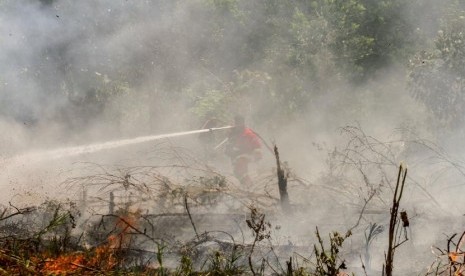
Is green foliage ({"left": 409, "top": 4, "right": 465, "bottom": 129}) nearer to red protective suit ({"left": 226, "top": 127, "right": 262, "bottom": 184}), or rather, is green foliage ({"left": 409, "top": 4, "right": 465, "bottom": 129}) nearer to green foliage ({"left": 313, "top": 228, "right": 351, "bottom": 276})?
red protective suit ({"left": 226, "top": 127, "right": 262, "bottom": 184})

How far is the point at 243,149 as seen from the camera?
343 inches

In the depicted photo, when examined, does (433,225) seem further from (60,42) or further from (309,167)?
(60,42)

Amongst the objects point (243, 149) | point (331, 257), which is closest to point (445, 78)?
point (243, 149)

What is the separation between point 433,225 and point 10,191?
24.5ft

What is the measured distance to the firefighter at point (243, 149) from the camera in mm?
8695

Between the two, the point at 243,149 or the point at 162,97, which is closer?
the point at 243,149

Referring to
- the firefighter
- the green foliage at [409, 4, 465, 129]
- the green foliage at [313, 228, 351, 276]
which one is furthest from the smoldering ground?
the green foliage at [313, 228, 351, 276]

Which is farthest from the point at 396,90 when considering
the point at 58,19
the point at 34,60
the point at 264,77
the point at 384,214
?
the point at 34,60

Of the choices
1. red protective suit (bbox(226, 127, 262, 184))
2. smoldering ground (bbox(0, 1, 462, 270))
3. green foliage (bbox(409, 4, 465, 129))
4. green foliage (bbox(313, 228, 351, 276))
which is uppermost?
smoldering ground (bbox(0, 1, 462, 270))

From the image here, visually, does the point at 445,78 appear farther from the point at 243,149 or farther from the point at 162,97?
the point at 162,97

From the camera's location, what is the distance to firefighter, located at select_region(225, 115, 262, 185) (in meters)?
8.70

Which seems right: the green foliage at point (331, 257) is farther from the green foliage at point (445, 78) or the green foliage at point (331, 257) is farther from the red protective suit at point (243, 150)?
the green foliage at point (445, 78)

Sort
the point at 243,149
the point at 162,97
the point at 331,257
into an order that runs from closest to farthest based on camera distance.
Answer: the point at 331,257 < the point at 243,149 < the point at 162,97

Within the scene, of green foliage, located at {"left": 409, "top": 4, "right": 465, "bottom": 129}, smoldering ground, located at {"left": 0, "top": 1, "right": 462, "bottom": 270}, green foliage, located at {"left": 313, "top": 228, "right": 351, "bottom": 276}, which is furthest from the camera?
smoldering ground, located at {"left": 0, "top": 1, "right": 462, "bottom": 270}
